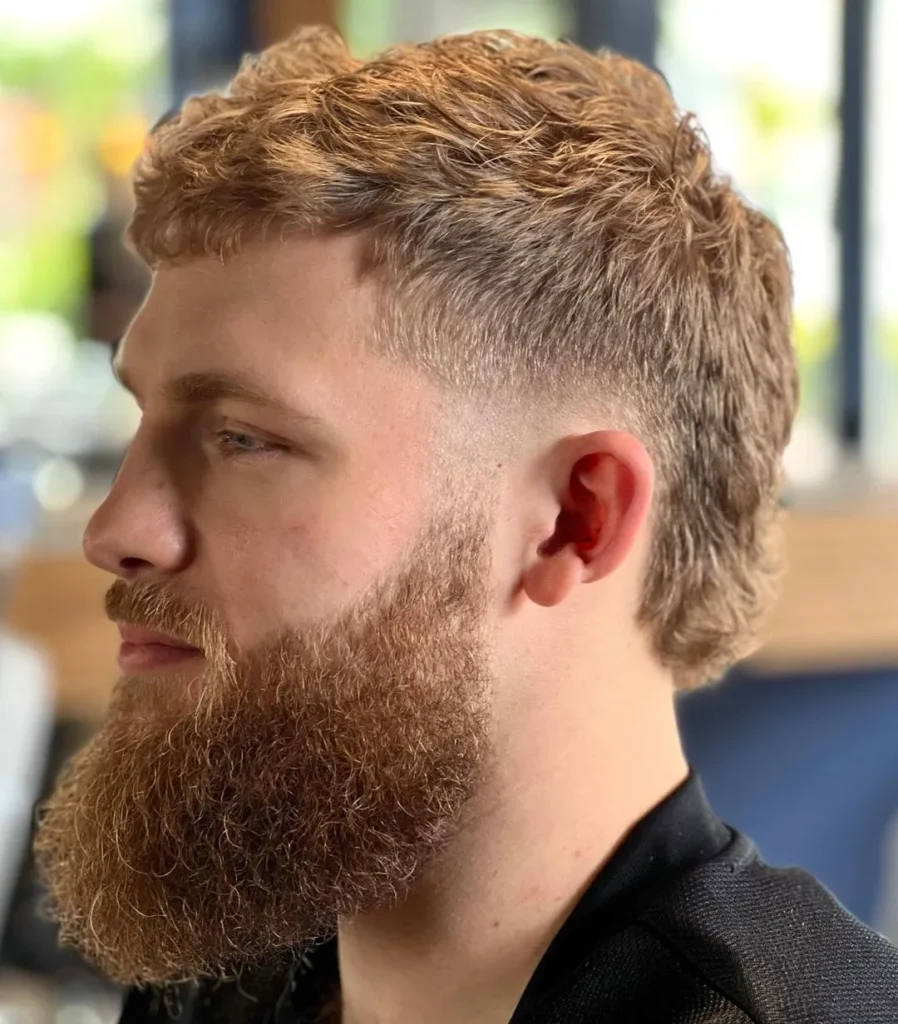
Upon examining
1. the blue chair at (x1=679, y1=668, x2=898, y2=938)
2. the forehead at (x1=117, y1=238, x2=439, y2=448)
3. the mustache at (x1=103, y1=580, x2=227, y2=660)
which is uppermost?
the forehead at (x1=117, y1=238, x2=439, y2=448)

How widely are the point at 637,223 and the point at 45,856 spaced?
0.75 metres

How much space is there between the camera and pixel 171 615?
871 millimetres

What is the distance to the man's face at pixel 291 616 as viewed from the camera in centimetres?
85

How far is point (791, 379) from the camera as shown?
3.47 feet

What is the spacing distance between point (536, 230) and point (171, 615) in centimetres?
37

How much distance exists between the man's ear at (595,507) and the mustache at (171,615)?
8.6 inches

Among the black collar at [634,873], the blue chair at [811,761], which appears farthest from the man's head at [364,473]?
the blue chair at [811,761]

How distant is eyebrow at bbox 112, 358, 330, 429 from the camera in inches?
33.4

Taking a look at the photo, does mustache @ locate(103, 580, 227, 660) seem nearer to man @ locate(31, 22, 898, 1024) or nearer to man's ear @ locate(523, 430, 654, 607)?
man @ locate(31, 22, 898, 1024)

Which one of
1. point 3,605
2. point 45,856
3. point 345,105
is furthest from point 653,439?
point 3,605

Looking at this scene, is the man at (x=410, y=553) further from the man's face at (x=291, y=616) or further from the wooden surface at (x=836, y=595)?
the wooden surface at (x=836, y=595)

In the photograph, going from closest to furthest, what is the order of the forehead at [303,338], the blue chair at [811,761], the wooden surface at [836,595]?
the forehead at [303,338], the wooden surface at [836,595], the blue chair at [811,761]

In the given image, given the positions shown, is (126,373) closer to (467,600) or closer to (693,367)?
(467,600)

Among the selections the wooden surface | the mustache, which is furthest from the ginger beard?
the wooden surface
